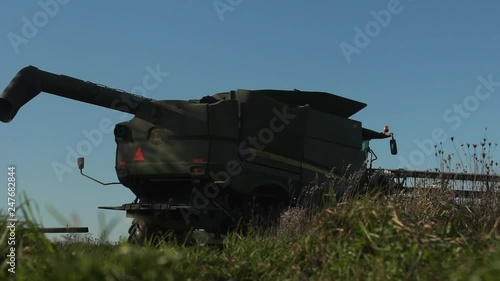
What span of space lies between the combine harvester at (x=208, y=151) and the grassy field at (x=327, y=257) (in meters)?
4.57

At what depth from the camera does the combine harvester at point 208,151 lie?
10.5 metres

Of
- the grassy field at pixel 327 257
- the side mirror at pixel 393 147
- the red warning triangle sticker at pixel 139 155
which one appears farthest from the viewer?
the side mirror at pixel 393 147

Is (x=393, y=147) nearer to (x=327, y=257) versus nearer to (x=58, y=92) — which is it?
(x=58, y=92)

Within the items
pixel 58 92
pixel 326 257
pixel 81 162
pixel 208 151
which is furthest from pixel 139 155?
pixel 326 257

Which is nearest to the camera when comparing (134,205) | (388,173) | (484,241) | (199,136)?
(484,241)

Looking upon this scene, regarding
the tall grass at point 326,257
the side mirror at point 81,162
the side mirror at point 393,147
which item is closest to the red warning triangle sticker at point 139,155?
the side mirror at point 81,162

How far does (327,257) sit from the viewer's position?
4.66 metres

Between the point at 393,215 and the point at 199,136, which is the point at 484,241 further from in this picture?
the point at 199,136

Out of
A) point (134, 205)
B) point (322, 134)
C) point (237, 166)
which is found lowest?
point (134, 205)

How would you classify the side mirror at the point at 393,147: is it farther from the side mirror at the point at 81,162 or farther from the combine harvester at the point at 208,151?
the side mirror at the point at 81,162

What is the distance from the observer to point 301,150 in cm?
1161

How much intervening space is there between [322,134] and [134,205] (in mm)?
3937

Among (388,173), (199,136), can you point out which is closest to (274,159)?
(199,136)

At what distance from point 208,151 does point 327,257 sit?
6.01 m
